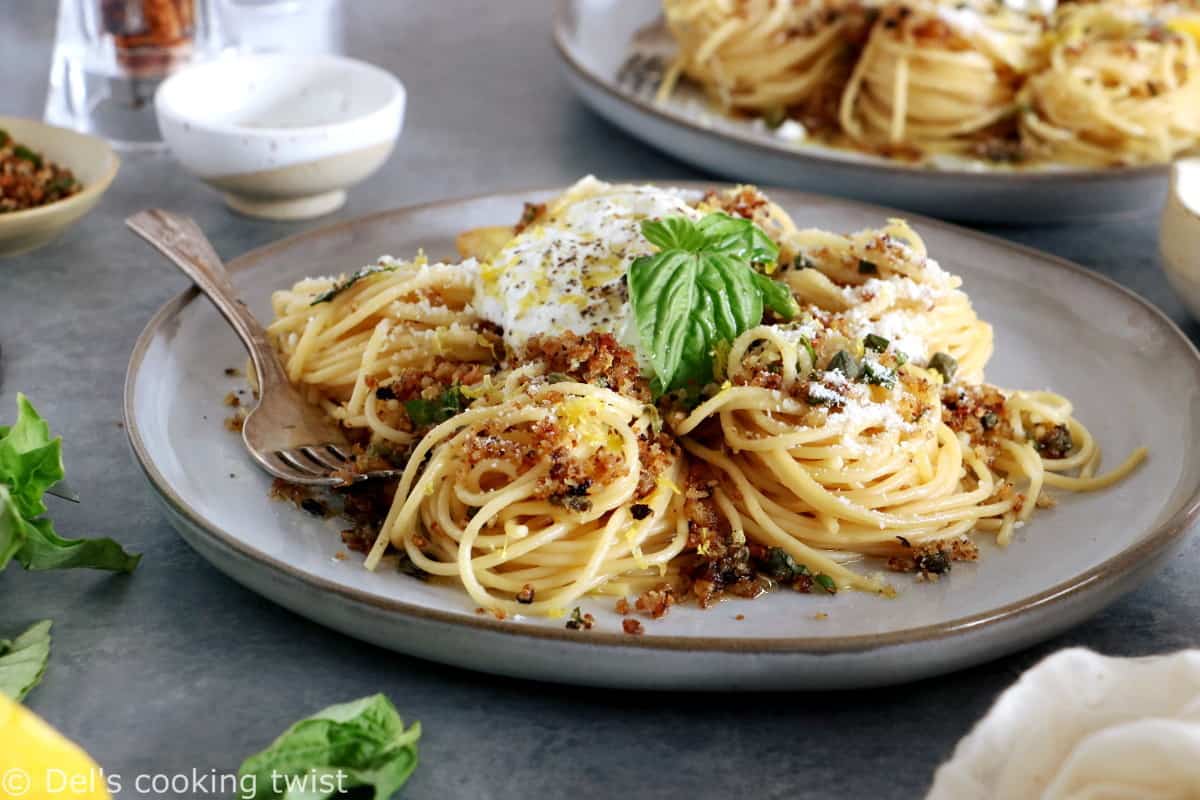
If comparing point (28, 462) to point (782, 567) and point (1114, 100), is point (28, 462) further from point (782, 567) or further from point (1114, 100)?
point (1114, 100)

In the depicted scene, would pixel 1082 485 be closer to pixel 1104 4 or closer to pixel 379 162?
pixel 379 162

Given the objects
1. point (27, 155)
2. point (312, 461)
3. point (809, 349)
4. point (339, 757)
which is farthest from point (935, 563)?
point (27, 155)

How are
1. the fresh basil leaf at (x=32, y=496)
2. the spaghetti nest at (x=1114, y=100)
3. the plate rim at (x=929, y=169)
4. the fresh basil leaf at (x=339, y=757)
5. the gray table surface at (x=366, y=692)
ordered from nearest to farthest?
1. the fresh basil leaf at (x=339, y=757)
2. the gray table surface at (x=366, y=692)
3. the fresh basil leaf at (x=32, y=496)
4. the plate rim at (x=929, y=169)
5. the spaghetti nest at (x=1114, y=100)

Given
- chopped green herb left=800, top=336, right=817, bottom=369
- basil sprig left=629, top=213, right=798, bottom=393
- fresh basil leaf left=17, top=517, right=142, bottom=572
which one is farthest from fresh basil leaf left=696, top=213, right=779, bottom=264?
fresh basil leaf left=17, top=517, right=142, bottom=572

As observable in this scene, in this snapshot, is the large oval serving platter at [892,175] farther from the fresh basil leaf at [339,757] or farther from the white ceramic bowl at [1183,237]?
the fresh basil leaf at [339,757]

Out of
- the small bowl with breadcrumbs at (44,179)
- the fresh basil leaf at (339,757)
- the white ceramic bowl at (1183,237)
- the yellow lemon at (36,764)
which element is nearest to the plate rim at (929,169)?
the white ceramic bowl at (1183,237)

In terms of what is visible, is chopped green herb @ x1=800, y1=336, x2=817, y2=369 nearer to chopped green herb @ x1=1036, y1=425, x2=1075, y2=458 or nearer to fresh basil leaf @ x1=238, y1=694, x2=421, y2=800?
chopped green herb @ x1=1036, y1=425, x2=1075, y2=458
